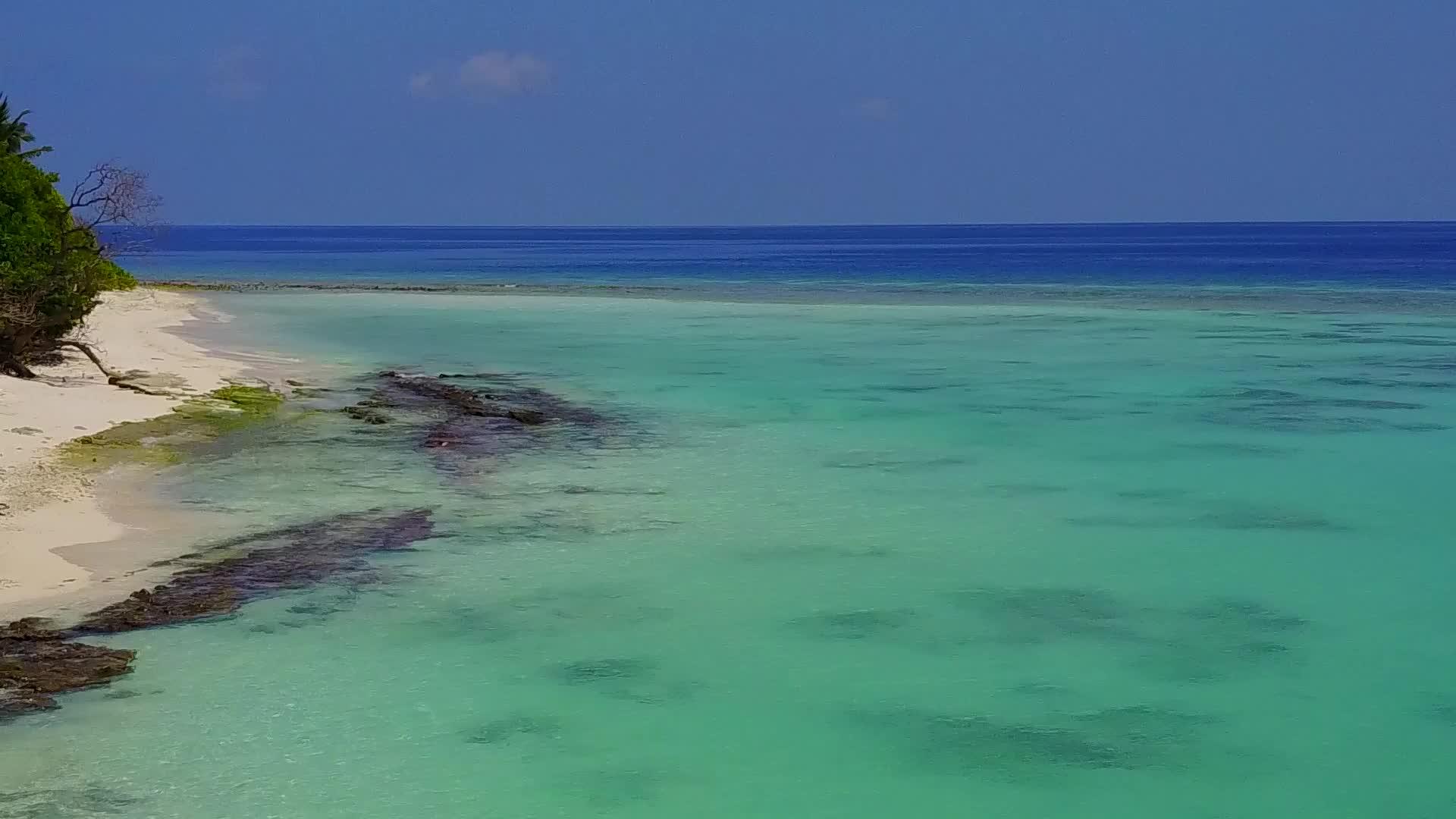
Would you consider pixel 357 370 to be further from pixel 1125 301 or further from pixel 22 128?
pixel 1125 301

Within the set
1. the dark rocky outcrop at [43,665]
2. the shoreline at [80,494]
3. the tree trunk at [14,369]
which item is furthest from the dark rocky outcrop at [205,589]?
the tree trunk at [14,369]

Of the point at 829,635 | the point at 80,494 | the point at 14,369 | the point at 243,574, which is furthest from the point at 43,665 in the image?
Result: the point at 14,369

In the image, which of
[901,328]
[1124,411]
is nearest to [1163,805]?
[1124,411]

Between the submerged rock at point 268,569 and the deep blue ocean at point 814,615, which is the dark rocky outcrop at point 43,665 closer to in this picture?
the deep blue ocean at point 814,615

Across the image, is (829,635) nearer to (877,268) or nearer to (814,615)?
(814,615)

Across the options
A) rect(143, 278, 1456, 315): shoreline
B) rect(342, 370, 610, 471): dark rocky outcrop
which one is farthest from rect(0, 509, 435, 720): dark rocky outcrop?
rect(143, 278, 1456, 315): shoreline

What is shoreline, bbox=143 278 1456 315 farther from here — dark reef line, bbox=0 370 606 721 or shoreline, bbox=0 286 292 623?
dark reef line, bbox=0 370 606 721
